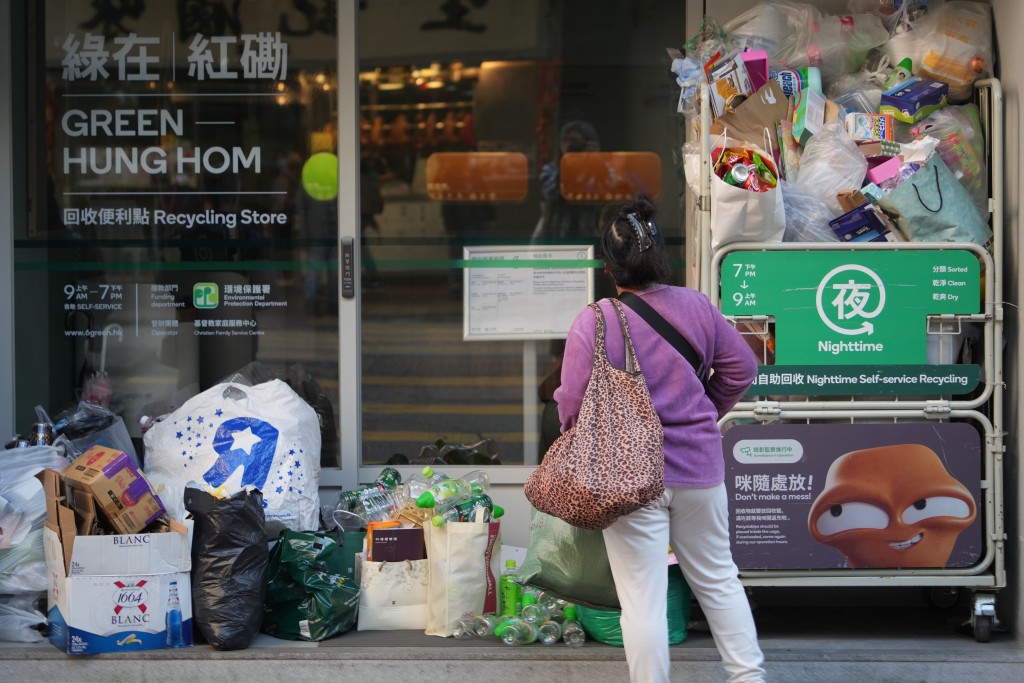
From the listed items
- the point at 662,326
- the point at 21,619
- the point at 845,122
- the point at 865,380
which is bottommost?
the point at 21,619

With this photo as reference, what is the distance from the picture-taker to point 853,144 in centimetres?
481

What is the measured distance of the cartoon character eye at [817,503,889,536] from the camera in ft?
15.4

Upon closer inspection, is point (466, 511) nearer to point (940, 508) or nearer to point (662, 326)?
point (662, 326)

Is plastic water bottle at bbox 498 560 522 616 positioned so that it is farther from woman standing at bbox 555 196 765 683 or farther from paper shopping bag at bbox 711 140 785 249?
paper shopping bag at bbox 711 140 785 249

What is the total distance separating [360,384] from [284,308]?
0.53 m

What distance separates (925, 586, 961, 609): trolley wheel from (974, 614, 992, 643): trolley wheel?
0.39 metres

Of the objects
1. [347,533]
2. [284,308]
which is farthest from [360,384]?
[347,533]

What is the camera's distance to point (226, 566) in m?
4.55

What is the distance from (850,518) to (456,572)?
1.62 meters

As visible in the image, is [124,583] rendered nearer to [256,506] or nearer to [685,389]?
[256,506]

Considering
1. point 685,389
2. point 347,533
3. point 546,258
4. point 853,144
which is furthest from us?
point 546,258

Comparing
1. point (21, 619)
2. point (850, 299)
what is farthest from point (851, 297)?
point (21, 619)

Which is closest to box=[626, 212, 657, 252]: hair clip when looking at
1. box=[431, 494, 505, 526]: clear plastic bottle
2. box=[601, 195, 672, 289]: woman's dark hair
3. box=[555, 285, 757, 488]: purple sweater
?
box=[601, 195, 672, 289]: woman's dark hair

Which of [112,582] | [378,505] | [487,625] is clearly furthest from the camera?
[378,505]
